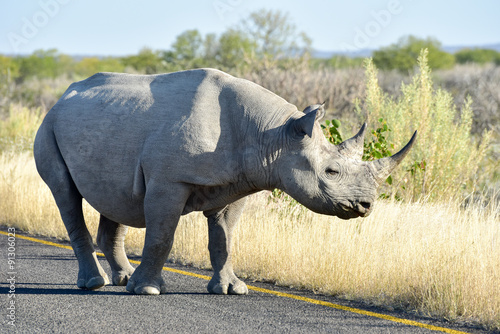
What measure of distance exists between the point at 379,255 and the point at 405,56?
36.4 m

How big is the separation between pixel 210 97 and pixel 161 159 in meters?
0.72

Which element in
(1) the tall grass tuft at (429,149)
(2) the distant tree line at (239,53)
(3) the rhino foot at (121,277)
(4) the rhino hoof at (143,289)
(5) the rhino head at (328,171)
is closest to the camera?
(5) the rhino head at (328,171)

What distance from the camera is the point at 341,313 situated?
230 inches

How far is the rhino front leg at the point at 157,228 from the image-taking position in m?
5.97

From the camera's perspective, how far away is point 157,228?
6.05m

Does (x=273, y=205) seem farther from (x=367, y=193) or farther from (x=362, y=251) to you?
(x=367, y=193)

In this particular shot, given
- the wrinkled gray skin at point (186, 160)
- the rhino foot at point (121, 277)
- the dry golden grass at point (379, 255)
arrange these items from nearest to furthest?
the wrinkled gray skin at point (186, 160)
the dry golden grass at point (379, 255)
the rhino foot at point (121, 277)

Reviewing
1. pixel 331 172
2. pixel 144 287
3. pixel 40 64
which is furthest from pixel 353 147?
pixel 40 64

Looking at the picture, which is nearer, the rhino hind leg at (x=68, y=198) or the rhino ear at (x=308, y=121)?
the rhino ear at (x=308, y=121)

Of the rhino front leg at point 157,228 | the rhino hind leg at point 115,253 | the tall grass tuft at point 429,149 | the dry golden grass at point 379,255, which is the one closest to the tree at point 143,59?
the tall grass tuft at point 429,149

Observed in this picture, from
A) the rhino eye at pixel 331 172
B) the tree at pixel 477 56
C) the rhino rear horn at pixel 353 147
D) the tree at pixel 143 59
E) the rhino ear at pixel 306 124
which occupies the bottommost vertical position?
the rhino eye at pixel 331 172

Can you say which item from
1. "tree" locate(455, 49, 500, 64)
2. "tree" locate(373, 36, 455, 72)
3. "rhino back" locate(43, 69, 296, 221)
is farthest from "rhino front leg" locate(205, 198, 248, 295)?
"tree" locate(455, 49, 500, 64)

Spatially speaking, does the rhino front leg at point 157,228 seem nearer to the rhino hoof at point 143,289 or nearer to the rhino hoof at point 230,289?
the rhino hoof at point 143,289

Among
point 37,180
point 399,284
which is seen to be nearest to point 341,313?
point 399,284
